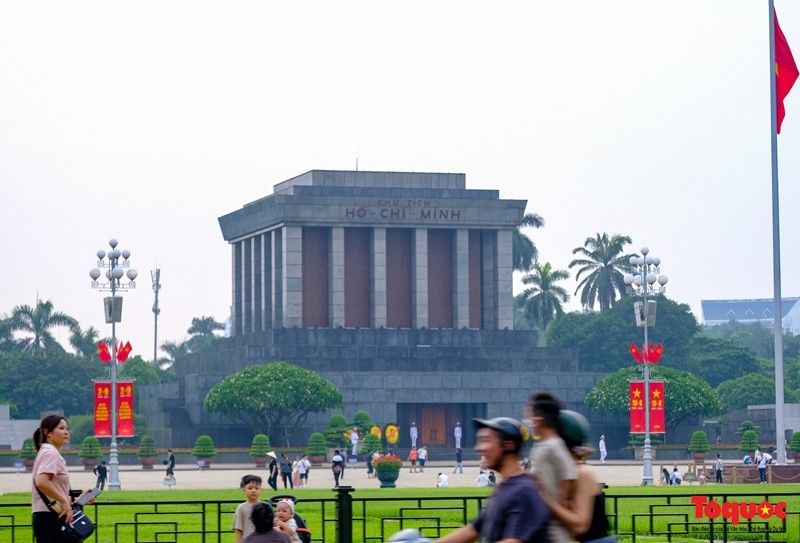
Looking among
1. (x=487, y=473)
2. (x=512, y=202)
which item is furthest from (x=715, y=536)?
(x=512, y=202)

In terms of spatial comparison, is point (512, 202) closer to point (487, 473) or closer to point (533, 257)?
point (533, 257)

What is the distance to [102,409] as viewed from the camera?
44188 mm

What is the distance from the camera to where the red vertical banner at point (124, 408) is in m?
43.9

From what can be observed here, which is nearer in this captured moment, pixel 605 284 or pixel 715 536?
pixel 715 536

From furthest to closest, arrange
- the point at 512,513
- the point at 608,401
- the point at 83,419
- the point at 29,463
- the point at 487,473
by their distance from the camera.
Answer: the point at 83,419
the point at 608,401
the point at 29,463
the point at 487,473
the point at 512,513

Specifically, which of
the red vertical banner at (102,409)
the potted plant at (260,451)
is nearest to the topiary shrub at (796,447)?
the potted plant at (260,451)

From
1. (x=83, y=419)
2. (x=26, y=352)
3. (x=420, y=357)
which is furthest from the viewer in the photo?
(x=26, y=352)

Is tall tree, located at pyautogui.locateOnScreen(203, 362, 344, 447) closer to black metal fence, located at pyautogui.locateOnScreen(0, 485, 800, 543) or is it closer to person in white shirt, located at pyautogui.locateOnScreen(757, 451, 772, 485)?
person in white shirt, located at pyautogui.locateOnScreen(757, 451, 772, 485)

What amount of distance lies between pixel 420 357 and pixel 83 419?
17564 mm

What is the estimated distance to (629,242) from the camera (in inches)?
4129

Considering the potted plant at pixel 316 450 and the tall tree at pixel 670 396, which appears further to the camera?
the tall tree at pixel 670 396

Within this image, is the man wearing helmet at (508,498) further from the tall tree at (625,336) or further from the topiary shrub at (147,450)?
the tall tree at (625,336)

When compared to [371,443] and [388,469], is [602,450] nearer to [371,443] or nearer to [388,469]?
Answer: [371,443]

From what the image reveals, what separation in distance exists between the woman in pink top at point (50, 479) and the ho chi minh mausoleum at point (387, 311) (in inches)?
2236
